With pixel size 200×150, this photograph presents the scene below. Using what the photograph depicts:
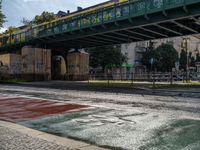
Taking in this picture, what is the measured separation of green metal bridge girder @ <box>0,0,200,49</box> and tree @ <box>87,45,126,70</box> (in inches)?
1078

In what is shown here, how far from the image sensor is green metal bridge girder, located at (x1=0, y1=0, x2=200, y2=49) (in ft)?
105

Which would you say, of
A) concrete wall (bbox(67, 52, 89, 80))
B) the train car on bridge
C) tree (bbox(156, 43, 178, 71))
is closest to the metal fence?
the train car on bridge

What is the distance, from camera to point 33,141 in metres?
7.76

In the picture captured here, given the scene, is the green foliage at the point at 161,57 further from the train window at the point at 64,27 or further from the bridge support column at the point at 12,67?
the train window at the point at 64,27

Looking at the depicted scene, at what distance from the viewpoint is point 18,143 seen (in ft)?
24.6

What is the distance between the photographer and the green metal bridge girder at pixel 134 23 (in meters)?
32.2

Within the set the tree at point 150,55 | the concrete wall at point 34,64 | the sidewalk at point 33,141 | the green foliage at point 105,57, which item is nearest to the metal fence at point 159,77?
the concrete wall at point 34,64

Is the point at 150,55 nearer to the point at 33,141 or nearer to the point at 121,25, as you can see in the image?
the point at 121,25

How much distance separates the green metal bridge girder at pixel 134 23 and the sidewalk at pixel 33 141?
2386 cm

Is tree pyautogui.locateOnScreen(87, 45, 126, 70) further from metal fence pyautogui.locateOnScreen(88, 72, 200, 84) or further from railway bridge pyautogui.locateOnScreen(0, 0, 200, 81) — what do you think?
metal fence pyautogui.locateOnScreen(88, 72, 200, 84)

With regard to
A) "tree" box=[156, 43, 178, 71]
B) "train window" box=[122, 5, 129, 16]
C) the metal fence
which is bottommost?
the metal fence

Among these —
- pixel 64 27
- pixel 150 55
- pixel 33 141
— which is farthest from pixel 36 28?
pixel 33 141

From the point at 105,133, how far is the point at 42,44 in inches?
2116

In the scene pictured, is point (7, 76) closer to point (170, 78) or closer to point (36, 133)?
point (170, 78)
